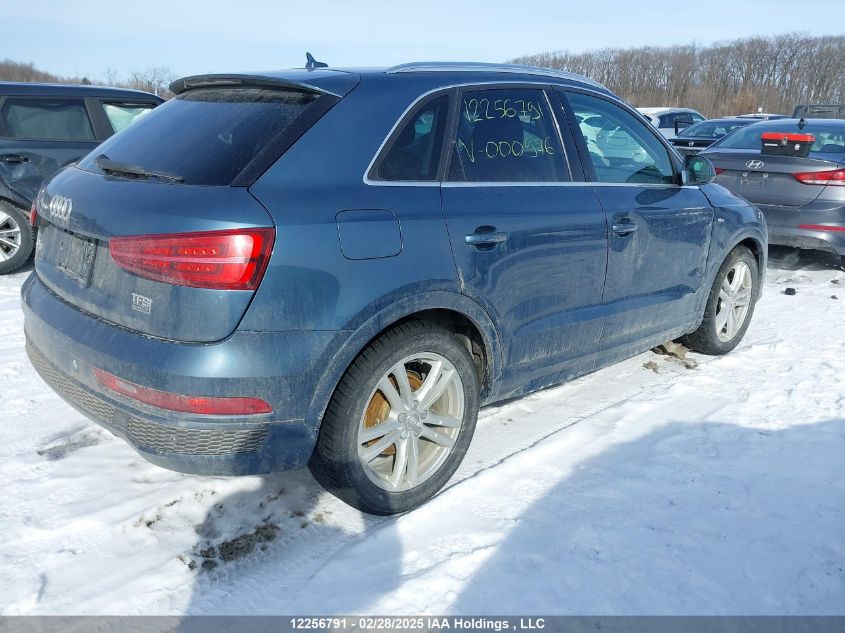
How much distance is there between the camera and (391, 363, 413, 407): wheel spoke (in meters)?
2.86

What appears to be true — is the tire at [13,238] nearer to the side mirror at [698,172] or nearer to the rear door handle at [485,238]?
the rear door handle at [485,238]

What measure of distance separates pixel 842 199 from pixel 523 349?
16.7 feet

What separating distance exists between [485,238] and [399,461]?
3.29ft

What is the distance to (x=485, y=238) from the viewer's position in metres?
3.02

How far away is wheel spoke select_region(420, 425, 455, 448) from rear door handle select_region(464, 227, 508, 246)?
31.8 inches

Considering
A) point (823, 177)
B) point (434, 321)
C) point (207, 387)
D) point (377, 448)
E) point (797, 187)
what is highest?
point (823, 177)

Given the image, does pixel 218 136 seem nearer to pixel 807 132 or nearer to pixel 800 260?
pixel 807 132

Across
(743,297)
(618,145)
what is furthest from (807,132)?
(618,145)

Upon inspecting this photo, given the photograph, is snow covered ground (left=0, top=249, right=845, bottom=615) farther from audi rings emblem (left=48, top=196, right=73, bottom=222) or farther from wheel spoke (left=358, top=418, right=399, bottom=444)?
audi rings emblem (left=48, top=196, right=73, bottom=222)

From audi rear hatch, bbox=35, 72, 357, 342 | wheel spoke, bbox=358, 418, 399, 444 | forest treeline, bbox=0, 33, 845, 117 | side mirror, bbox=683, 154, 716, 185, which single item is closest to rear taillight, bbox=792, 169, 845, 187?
side mirror, bbox=683, 154, 716, 185

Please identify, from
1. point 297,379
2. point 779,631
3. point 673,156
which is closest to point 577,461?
point 779,631

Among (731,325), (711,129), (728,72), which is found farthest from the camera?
(728,72)

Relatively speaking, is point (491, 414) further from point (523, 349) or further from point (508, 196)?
point (508, 196)

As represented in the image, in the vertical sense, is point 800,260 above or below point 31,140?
below
